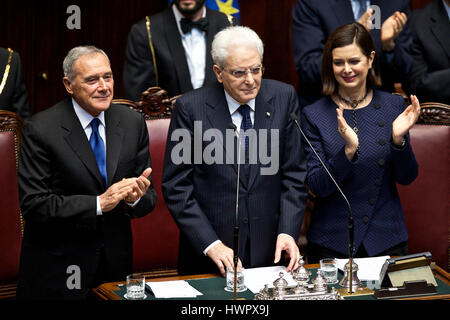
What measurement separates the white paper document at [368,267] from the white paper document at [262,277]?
212mm

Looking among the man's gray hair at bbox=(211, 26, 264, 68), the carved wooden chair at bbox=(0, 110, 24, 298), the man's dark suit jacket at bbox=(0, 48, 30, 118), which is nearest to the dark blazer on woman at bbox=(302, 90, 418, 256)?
the man's gray hair at bbox=(211, 26, 264, 68)

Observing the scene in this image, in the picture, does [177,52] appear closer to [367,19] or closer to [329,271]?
[367,19]

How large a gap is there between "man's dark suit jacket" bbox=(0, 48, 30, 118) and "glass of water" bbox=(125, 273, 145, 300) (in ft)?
4.66

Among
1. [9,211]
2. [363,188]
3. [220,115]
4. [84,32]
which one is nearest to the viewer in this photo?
[220,115]

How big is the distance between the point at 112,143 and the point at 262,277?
2.30ft

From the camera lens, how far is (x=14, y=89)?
363 centimetres

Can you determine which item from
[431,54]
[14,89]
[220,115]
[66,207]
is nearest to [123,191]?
[66,207]

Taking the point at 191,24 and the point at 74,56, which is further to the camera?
the point at 191,24

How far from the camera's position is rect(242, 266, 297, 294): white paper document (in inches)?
101

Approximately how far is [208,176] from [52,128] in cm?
57

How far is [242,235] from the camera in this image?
112 inches

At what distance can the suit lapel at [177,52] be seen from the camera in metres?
3.72

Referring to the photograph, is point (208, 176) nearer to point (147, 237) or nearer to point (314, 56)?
point (147, 237)

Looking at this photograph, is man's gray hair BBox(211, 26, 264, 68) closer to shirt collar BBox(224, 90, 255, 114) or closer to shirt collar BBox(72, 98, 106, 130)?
shirt collar BBox(224, 90, 255, 114)
